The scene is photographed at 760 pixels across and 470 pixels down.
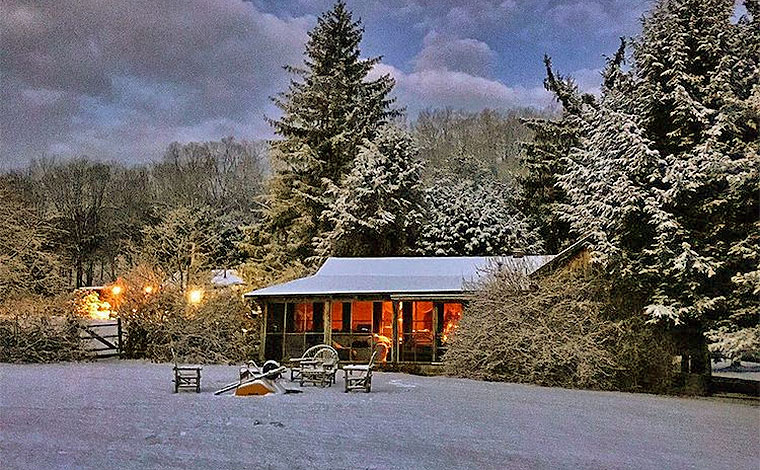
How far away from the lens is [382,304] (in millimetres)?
18141

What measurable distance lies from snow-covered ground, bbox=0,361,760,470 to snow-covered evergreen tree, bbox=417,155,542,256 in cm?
1187

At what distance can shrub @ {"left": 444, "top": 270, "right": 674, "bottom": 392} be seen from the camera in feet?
40.8

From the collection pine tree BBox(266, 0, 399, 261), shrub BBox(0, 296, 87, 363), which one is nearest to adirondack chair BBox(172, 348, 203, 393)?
shrub BBox(0, 296, 87, 363)

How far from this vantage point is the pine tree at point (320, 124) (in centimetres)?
2581

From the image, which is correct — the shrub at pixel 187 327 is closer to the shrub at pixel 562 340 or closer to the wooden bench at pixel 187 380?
the wooden bench at pixel 187 380

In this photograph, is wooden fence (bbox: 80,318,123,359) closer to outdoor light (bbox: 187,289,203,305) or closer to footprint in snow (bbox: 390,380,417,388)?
outdoor light (bbox: 187,289,203,305)

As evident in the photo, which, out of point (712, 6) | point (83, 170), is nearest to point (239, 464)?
point (712, 6)

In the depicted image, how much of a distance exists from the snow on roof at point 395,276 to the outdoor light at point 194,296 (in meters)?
1.96

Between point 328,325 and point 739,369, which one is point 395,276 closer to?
point 328,325

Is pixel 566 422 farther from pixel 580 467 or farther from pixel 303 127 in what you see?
pixel 303 127

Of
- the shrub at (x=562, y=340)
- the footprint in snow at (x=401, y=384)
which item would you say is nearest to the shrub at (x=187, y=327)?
the footprint in snow at (x=401, y=384)

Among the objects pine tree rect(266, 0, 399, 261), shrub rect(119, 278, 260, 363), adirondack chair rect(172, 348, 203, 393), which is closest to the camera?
adirondack chair rect(172, 348, 203, 393)

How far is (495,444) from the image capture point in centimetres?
668

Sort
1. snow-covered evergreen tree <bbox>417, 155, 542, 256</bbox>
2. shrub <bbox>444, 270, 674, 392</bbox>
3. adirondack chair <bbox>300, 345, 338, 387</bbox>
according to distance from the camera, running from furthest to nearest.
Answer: snow-covered evergreen tree <bbox>417, 155, 542, 256</bbox>
shrub <bbox>444, 270, 674, 392</bbox>
adirondack chair <bbox>300, 345, 338, 387</bbox>
